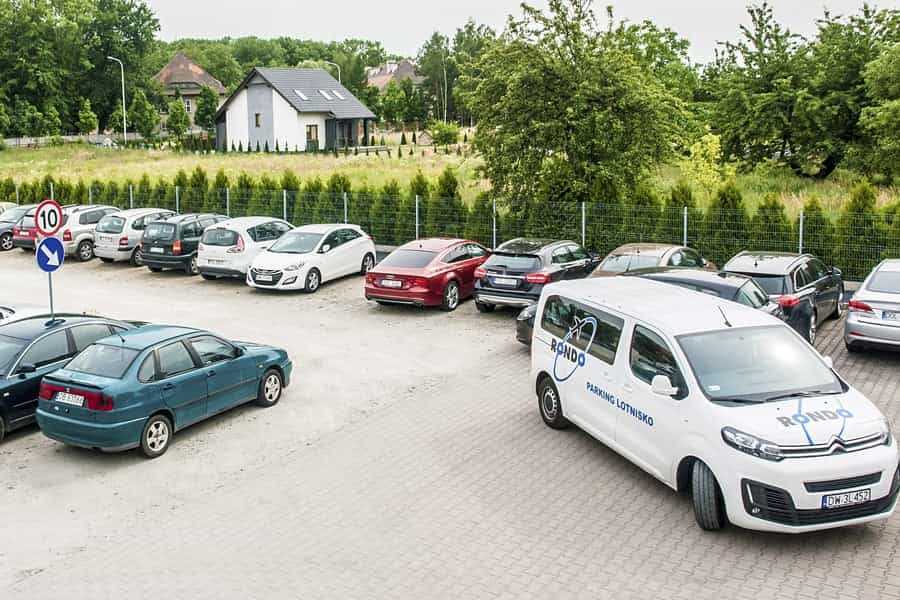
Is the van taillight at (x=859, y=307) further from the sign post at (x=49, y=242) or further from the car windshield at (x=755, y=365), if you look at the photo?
the sign post at (x=49, y=242)

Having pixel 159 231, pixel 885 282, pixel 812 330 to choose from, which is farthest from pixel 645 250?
pixel 159 231

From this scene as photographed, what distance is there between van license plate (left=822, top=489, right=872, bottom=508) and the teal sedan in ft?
23.0

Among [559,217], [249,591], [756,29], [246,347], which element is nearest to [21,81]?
[756,29]

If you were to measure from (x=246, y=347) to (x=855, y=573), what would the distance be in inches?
307

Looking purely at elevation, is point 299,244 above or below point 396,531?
above

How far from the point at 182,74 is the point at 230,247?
106 metres

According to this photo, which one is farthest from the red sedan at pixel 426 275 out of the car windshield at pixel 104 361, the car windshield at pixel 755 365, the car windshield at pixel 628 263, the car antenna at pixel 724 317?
the car windshield at pixel 755 365

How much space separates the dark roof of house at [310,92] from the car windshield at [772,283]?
182ft

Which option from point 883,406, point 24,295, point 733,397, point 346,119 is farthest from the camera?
point 346,119

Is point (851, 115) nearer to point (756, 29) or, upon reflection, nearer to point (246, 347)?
point (756, 29)

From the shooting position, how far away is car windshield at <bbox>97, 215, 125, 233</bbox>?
2483 cm

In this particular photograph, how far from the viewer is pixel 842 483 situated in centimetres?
728

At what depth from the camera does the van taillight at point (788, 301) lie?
13.8 meters

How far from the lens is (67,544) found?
8.21 meters
